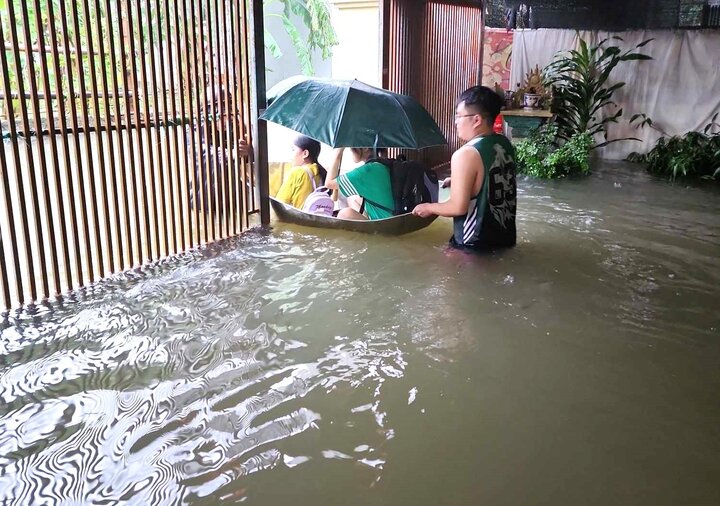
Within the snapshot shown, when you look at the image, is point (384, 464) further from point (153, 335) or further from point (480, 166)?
point (480, 166)

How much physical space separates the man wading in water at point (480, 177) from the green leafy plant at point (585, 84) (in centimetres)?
668

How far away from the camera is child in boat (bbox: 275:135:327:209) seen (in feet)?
19.9

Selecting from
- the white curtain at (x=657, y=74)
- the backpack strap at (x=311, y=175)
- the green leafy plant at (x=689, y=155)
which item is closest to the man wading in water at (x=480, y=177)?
the backpack strap at (x=311, y=175)

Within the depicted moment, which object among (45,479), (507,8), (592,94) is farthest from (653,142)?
(45,479)

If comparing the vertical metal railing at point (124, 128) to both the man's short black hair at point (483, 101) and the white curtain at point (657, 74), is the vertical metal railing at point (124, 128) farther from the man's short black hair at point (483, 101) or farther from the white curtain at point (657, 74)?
the white curtain at point (657, 74)

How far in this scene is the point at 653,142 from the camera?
1144 cm

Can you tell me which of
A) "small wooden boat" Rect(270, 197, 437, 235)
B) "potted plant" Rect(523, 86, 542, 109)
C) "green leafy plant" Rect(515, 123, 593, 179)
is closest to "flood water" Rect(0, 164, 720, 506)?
"small wooden boat" Rect(270, 197, 437, 235)

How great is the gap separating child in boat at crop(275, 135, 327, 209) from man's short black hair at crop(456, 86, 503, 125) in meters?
1.78

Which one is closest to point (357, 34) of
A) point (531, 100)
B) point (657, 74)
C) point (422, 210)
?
point (531, 100)

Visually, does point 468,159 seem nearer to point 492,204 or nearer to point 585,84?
point 492,204

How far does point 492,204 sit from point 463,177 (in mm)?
366

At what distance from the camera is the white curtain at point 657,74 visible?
10781 mm

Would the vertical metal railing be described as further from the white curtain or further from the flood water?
the white curtain

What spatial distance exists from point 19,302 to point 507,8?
959cm
